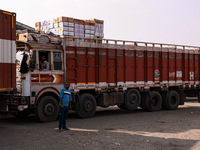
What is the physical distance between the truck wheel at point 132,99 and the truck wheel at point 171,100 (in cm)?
220

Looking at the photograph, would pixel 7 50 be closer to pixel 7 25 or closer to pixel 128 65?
pixel 7 25

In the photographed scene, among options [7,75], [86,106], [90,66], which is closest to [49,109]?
[86,106]

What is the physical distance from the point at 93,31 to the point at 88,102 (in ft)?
12.8

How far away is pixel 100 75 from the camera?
1295 cm

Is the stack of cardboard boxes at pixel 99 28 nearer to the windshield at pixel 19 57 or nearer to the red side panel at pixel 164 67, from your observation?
the red side panel at pixel 164 67

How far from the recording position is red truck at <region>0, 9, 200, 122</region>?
1067 cm

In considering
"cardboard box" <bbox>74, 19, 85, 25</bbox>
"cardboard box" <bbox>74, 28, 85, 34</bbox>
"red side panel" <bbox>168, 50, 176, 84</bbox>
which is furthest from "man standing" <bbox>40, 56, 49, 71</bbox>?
"red side panel" <bbox>168, 50, 176, 84</bbox>

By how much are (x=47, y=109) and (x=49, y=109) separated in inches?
3.3

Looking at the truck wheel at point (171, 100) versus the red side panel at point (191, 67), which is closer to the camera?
the truck wheel at point (171, 100)

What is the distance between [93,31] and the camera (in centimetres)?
1422

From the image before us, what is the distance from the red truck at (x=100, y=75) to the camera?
10.7 m

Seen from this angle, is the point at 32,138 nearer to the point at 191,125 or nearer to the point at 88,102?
the point at 88,102

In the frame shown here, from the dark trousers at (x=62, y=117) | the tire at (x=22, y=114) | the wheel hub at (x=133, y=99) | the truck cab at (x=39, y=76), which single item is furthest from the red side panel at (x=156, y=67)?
the dark trousers at (x=62, y=117)

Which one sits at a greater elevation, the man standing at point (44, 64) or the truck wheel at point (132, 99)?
the man standing at point (44, 64)
